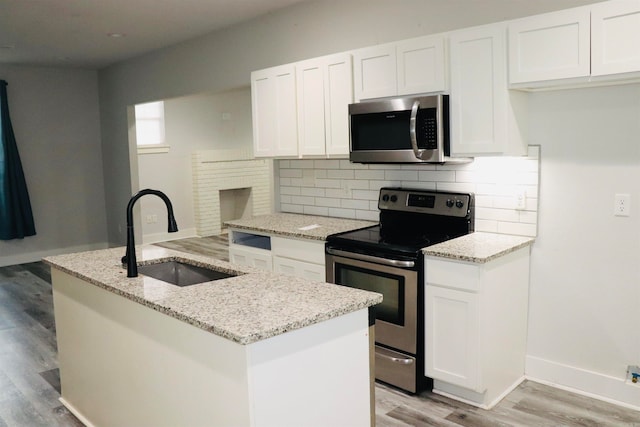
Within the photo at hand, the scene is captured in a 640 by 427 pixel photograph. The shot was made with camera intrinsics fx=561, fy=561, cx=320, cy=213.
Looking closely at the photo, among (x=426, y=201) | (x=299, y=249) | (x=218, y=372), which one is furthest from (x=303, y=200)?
(x=218, y=372)

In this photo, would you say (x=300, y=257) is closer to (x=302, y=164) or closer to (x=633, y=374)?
(x=302, y=164)

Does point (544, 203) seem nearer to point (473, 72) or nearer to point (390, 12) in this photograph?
point (473, 72)

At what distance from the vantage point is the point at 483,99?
3.02 metres

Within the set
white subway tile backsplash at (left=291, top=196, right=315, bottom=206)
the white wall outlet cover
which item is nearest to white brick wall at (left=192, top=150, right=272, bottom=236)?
white subway tile backsplash at (left=291, top=196, right=315, bottom=206)

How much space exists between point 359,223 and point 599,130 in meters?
1.70

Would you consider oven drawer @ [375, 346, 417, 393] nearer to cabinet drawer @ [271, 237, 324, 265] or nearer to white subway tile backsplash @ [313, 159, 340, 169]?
cabinet drawer @ [271, 237, 324, 265]

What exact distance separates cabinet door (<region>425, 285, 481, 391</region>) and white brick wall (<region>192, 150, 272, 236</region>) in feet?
17.8

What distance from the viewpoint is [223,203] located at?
9.09 m

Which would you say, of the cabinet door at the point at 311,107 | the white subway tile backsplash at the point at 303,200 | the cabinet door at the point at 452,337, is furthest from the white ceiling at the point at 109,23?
the cabinet door at the point at 452,337

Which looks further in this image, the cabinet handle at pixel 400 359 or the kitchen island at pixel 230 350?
the cabinet handle at pixel 400 359

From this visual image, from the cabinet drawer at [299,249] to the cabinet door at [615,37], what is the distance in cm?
189

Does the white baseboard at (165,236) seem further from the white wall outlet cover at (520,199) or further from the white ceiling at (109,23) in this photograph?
the white wall outlet cover at (520,199)

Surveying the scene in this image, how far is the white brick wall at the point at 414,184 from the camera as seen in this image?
330 centimetres

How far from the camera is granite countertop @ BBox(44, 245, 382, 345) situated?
1.80 m
